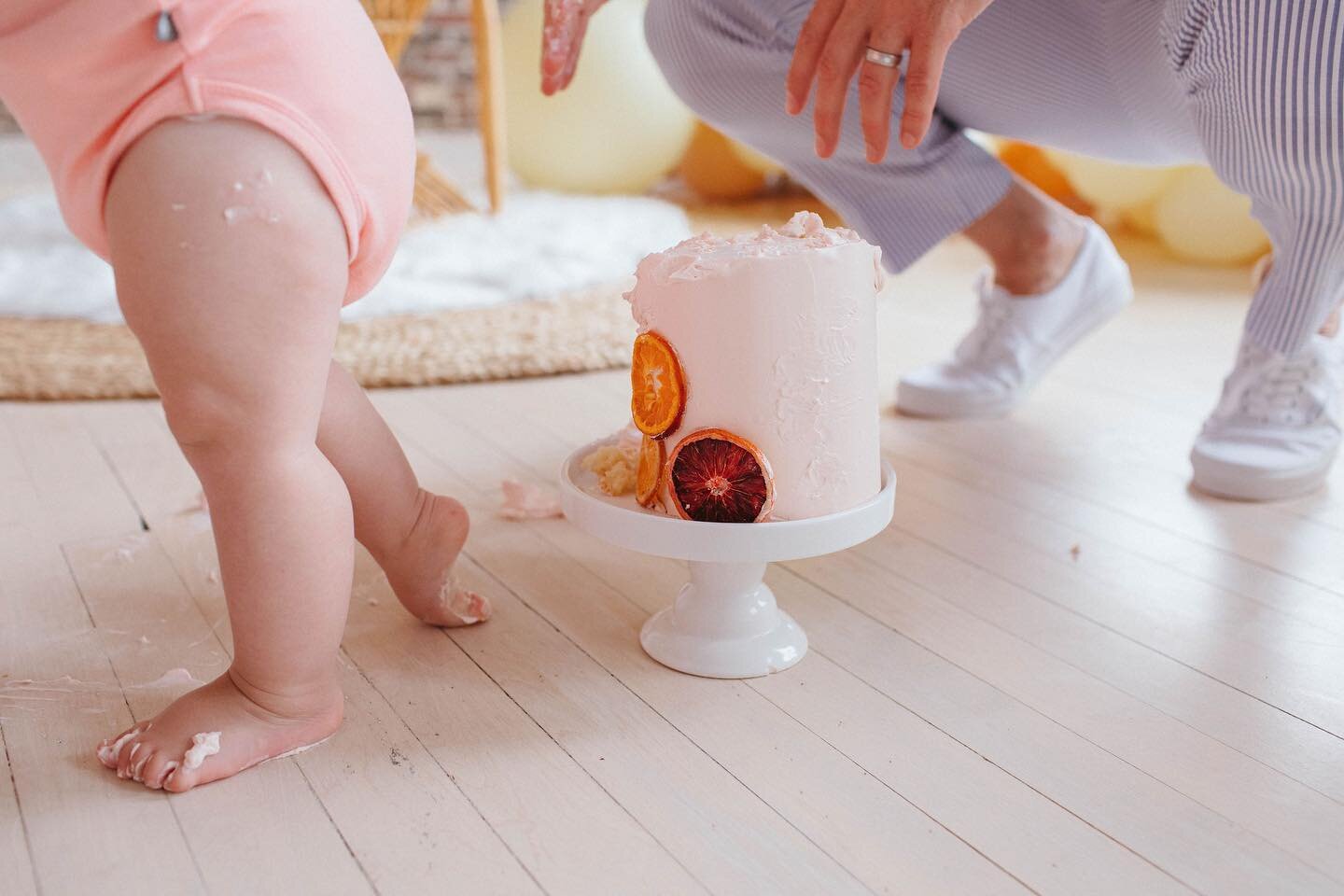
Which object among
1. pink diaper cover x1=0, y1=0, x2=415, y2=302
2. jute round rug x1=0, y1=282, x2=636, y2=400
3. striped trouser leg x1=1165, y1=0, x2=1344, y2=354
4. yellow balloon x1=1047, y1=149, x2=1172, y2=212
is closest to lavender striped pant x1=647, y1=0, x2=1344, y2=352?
striped trouser leg x1=1165, y1=0, x2=1344, y2=354

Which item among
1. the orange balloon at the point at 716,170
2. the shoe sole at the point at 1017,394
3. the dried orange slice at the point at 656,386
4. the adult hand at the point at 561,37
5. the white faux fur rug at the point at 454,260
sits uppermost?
the adult hand at the point at 561,37

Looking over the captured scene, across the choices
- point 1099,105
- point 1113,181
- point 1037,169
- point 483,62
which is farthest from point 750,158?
point 1099,105

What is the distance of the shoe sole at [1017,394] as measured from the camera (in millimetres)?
1495

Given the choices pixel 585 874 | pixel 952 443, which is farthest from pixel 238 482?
pixel 952 443

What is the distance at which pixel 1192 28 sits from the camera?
1112mm

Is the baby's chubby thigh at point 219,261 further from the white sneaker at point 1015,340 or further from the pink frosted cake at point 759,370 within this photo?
the white sneaker at point 1015,340

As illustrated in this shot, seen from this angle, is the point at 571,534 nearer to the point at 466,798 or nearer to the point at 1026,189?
the point at 466,798

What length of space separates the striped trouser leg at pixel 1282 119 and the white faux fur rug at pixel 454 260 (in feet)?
3.63

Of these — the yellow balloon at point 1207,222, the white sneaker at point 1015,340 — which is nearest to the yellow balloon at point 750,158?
the yellow balloon at point 1207,222

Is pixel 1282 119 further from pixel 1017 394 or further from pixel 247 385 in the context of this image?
pixel 247 385

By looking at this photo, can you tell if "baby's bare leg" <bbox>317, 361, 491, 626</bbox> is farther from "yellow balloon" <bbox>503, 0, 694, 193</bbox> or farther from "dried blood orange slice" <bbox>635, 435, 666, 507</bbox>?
"yellow balloon" <bbox>503, 0, 694, 193</bbox>

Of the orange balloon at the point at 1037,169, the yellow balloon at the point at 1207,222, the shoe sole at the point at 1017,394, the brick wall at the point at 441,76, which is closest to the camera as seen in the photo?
the shoe sole at the point at 1017,394

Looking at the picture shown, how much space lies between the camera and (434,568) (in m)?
0.95

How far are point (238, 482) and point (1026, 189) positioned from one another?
1055 mm
